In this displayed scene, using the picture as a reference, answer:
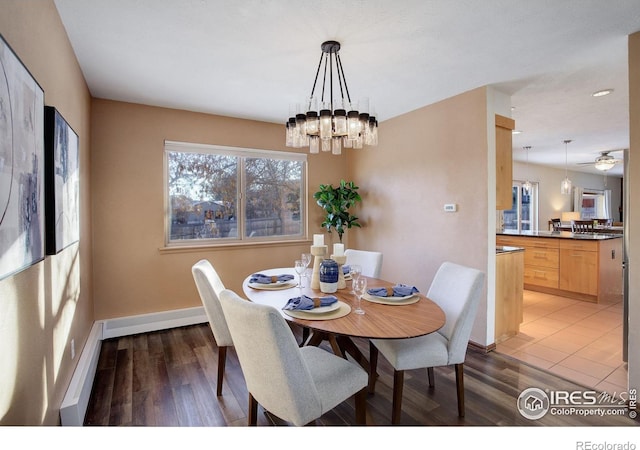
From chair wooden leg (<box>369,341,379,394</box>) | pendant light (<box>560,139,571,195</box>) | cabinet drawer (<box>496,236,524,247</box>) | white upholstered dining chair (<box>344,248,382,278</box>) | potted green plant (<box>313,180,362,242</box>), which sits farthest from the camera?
pendant light (<box>560,139,571,195</box>)

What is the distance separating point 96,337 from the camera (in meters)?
2.89

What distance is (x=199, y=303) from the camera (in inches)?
146

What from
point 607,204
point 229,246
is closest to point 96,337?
point 229,246

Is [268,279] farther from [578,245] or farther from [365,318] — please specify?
[578,245]

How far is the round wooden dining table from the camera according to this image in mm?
1505

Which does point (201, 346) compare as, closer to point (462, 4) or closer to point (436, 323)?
point (436, 323)

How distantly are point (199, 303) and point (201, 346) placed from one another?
0.73m

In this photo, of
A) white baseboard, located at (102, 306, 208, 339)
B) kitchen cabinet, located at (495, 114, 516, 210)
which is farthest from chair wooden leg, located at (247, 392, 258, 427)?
kitchen cabinet, located at (495, 114, 516, 210)

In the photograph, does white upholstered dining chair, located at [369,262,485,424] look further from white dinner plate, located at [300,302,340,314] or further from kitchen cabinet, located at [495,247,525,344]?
kitchen cabinet, located at [495,247,525,344]

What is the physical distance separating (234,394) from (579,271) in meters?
4.88

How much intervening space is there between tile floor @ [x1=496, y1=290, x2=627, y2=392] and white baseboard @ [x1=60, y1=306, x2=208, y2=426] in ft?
10.8

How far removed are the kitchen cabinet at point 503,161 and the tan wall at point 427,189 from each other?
0.22 metres

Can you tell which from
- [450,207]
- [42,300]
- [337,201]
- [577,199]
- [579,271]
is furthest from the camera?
[577,199]

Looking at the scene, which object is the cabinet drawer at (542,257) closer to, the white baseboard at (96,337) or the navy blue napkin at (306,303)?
the navy blue napkin at (306,303)
